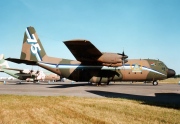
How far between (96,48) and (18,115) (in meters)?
17.8

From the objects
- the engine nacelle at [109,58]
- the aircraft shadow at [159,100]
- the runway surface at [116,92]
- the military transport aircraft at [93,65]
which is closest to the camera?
the aircraft shadow at [159,100]

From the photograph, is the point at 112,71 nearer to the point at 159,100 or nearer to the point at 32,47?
the point at 32,47

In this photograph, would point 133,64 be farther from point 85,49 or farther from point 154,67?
point 85,49

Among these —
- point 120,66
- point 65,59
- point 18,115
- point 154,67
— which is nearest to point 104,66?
point 120,66

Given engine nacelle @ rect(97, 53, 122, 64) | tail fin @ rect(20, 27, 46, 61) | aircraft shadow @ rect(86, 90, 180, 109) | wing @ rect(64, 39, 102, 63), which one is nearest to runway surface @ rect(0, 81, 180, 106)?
aircraft shadow @ rect(86, 90, 180, 109)

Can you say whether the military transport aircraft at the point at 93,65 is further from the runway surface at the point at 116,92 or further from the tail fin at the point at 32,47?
the runway surface at the point at 116,92

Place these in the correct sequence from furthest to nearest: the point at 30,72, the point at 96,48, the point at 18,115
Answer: the point at 30,72
the point at 96,48
the point at 18,115

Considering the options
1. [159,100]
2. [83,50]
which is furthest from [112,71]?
[159,100]

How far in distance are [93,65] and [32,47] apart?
11.0m

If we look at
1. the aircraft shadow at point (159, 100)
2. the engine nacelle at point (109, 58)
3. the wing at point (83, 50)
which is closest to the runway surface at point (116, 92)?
the aircraft shadow at point (159, 100)

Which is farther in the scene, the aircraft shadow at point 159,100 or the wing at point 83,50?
the wing at point 83,50

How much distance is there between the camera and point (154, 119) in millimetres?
6902

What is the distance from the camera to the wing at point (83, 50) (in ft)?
75.7

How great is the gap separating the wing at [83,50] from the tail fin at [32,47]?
7.66 metres
